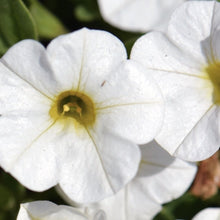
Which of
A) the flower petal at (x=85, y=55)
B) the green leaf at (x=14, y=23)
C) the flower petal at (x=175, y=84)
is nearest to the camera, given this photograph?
the flower petal at (x=85, y=55)

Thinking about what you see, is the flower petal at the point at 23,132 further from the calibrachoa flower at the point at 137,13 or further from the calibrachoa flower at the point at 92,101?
the calibrachoa flower at the point at 137,13

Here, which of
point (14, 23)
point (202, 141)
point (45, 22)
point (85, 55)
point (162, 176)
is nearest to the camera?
point (85, 55)

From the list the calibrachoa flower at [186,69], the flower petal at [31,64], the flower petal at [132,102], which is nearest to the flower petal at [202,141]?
the calibrachoa flower at [186,69]

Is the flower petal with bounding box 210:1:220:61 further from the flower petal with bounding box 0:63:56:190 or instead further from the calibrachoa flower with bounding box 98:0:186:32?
the flower petal with bounding box 0:63:56:190

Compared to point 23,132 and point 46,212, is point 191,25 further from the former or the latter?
point 46,212

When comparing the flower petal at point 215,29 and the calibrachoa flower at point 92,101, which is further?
the flower petal at point 215,29

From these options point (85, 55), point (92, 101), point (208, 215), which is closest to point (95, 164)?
point (92, 101)

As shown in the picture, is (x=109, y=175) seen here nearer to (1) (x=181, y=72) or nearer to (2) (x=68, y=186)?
(2) (x=68, y=186)

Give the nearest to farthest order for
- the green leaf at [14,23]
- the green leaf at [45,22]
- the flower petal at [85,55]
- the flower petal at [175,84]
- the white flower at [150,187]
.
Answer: the flower petal at [85,55] → the flower petal at [175,84] → the green leaf at [14,23] → the white flower at [150,187] → the green leaf at [45,22]
